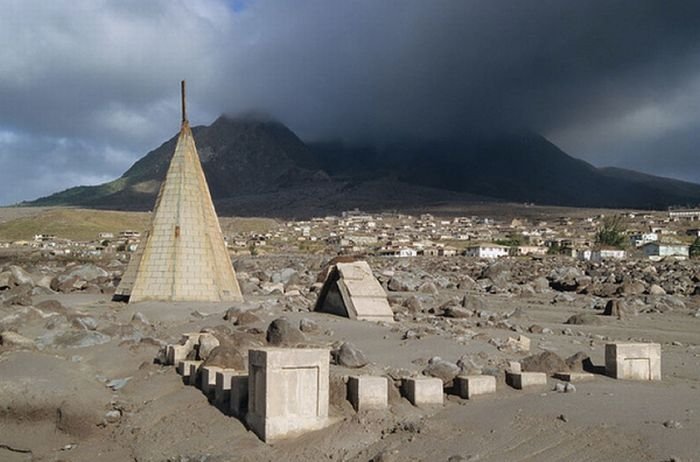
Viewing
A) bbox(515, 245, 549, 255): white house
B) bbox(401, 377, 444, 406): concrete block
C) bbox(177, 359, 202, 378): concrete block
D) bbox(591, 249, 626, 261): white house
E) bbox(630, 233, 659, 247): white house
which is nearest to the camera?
bbox(401, 377, 444, 406): concrete block

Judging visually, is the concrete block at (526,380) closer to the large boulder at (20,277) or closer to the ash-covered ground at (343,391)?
the ash-covered ground at (343,391)

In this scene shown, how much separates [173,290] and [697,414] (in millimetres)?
15390

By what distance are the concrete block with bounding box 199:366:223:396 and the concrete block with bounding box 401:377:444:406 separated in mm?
3138

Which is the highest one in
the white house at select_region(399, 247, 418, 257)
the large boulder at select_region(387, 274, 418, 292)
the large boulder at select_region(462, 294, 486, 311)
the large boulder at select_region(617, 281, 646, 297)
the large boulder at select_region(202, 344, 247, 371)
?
the large boulder at select_region(202, 344, 247, 371)

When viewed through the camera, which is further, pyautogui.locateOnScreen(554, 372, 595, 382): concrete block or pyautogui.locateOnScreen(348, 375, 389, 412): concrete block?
pyautogui.locateOnScreen(554, 372, 595, 382): concrete block

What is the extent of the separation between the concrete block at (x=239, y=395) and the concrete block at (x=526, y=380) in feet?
11.3

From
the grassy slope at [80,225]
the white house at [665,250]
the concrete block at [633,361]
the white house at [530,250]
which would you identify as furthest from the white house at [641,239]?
the concrete block at [633,361]

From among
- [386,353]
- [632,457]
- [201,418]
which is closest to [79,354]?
[201,418]

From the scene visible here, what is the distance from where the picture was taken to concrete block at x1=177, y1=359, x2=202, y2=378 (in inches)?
443

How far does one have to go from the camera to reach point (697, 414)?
7.57 m

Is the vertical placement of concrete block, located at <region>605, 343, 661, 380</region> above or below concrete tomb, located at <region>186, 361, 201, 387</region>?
above

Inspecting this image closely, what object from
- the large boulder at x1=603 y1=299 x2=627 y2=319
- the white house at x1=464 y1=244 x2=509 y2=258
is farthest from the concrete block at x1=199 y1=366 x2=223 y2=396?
the white house at x1=464 y1=244 x2=509 y2=258

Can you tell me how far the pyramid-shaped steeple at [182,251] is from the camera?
20297mm

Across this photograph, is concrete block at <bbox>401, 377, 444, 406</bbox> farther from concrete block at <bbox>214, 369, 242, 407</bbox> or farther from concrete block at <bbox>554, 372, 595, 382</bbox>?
concrete block at <bbox>214, 369, 242, 407</bbox>
